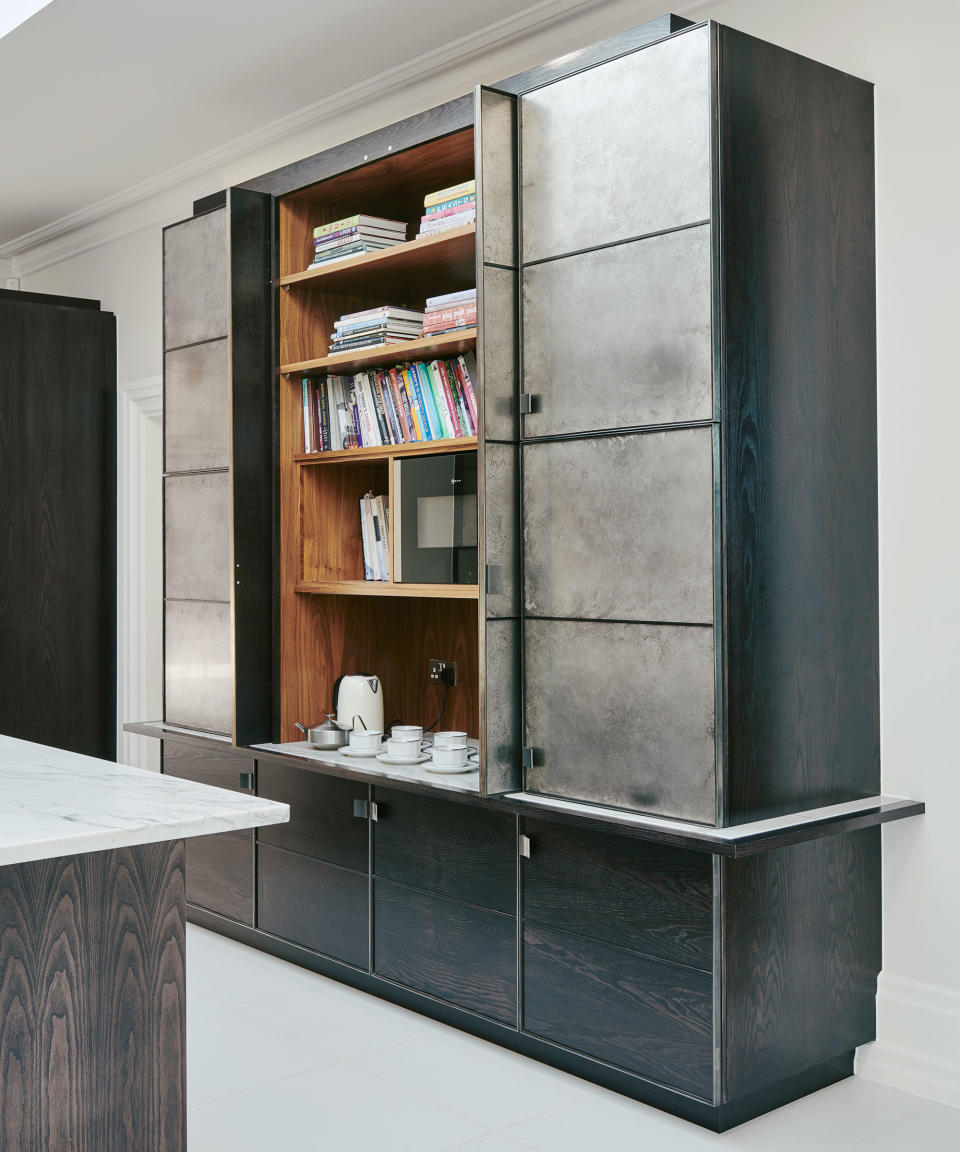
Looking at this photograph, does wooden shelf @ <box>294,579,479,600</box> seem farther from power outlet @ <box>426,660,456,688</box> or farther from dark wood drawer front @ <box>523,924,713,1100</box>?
dark wood drawer front @ <box>523,924,713,1100</box>

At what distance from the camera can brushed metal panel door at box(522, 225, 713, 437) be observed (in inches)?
98.3

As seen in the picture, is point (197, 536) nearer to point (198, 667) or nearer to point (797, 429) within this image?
point (198, 667)

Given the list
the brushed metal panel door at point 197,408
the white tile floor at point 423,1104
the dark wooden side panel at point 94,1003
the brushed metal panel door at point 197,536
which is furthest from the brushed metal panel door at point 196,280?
the dark wooden side panel at point 94,1003

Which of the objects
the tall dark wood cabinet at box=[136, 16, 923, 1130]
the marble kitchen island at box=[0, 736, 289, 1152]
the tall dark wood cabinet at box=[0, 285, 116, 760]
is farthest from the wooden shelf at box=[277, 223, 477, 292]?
the tall dark wood cabinet at box=[0, 285, 116, 760]

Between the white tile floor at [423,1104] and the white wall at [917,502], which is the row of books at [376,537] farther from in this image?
the white wall at [917,502]

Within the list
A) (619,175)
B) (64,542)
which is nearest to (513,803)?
(619,175)

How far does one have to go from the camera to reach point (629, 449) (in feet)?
8.61

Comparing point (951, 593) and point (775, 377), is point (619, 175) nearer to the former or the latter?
point (775, 377)

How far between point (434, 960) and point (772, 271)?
6.26 feet

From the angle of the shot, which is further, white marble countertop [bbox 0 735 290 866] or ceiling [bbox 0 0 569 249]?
ceiling [bbox 0 0 569 249]

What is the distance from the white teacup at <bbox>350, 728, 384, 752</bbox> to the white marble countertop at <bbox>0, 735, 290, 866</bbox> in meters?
1.22

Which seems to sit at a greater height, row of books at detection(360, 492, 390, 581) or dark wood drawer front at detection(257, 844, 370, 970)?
row of books at detection(360, 492, 390, 581)

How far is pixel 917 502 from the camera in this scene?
2.71 m

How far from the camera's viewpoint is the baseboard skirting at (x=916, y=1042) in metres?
2.63
